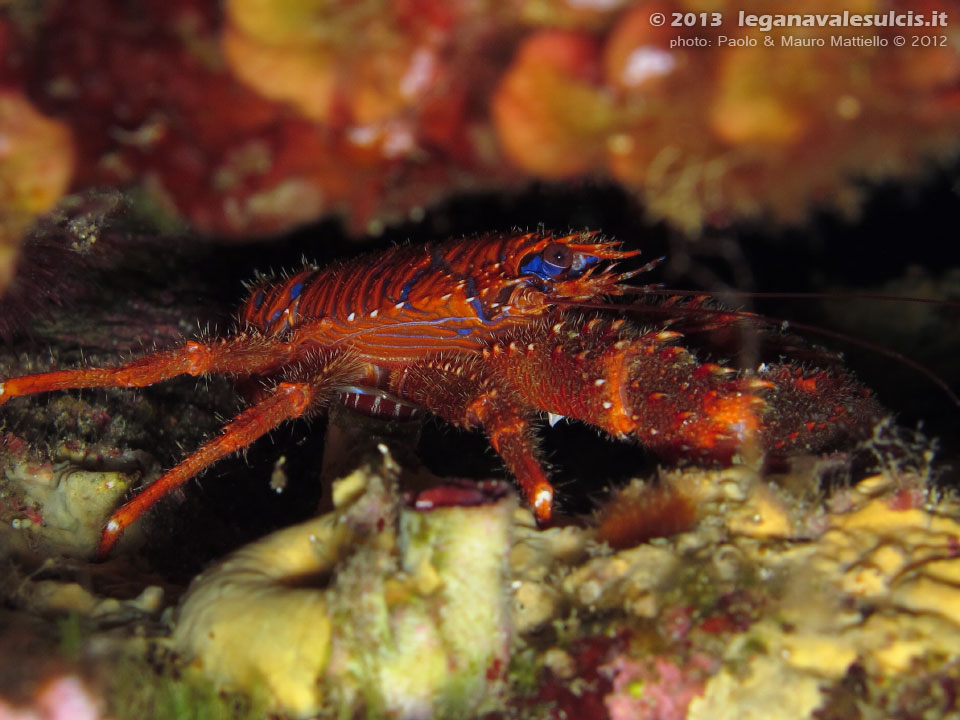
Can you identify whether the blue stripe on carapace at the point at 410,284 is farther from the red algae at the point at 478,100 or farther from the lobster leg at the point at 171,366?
the red algae at the point at 478,100

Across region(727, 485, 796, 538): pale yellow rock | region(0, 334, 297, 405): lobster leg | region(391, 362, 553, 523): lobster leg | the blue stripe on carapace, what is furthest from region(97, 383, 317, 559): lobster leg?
region(727, 485, 796, 538): pale yellow rock

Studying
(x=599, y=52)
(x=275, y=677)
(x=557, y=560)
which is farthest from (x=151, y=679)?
(x=599, y=52)

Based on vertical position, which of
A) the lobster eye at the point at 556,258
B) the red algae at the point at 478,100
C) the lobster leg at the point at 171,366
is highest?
the red algae at the point at 478,100

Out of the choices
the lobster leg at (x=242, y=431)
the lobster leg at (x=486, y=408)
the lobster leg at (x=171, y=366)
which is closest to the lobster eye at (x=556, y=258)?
the lobster leg at (x=486, y=408)

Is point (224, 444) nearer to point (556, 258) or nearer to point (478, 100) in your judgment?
point (556, 258)

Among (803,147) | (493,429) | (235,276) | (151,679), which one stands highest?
(803,147)

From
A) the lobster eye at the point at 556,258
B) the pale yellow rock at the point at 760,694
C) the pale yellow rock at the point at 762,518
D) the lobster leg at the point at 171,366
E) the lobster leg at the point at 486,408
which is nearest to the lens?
the pale yellow rock at the point at 760,694

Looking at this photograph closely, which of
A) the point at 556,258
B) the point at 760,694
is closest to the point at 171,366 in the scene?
the point at 556,258

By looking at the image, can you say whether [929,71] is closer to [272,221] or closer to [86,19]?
[272,221]
